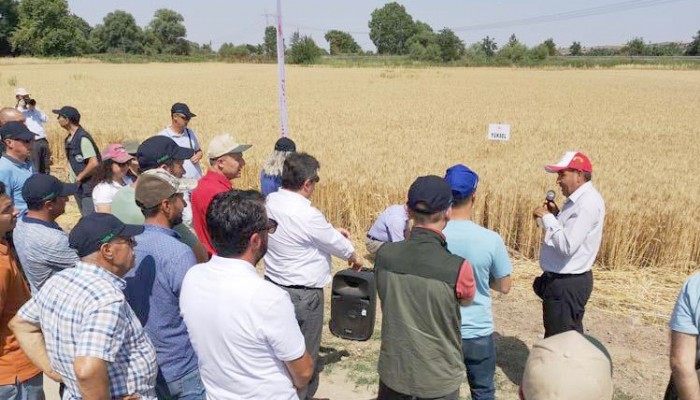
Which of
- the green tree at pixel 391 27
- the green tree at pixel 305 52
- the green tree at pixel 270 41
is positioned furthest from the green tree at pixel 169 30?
the green tree at pixel 391 27

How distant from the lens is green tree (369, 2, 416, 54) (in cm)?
14738

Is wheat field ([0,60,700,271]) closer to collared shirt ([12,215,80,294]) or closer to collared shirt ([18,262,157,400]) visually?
collared shirt ([12,215,80,294])

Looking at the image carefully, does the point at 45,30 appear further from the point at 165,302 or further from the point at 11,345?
the point at 165,302

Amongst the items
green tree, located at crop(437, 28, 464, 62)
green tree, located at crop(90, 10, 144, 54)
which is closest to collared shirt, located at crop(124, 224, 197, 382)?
green tree, located at crop(437, 28, 464, 62)

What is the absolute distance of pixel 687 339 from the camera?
2525 mm

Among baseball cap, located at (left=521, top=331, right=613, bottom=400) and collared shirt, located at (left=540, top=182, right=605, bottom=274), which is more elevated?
baseball cap, located at (left=521, top=331, right=613, bottom=400)

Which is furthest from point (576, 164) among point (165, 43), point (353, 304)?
point (165, 43)

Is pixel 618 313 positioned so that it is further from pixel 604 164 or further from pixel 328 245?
pixel 604 164

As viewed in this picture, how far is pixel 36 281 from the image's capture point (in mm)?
3551

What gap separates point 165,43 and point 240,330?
375 feet

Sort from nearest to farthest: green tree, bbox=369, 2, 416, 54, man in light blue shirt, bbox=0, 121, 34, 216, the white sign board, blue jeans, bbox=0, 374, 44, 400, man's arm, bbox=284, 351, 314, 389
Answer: man's arm, bbox=284, 351, 314, 389, blue jeans, bbox=0, 374, 44, 400, man in light blue shirt, bbox=0, 121, 34, 216, the white sign board, green tree, bbox=369, 2, 416, 54

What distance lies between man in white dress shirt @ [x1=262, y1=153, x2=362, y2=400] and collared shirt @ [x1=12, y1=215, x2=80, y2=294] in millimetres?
1238

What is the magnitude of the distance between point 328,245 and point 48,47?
89.5 meters

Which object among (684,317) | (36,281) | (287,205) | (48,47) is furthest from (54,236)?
(48,47)
